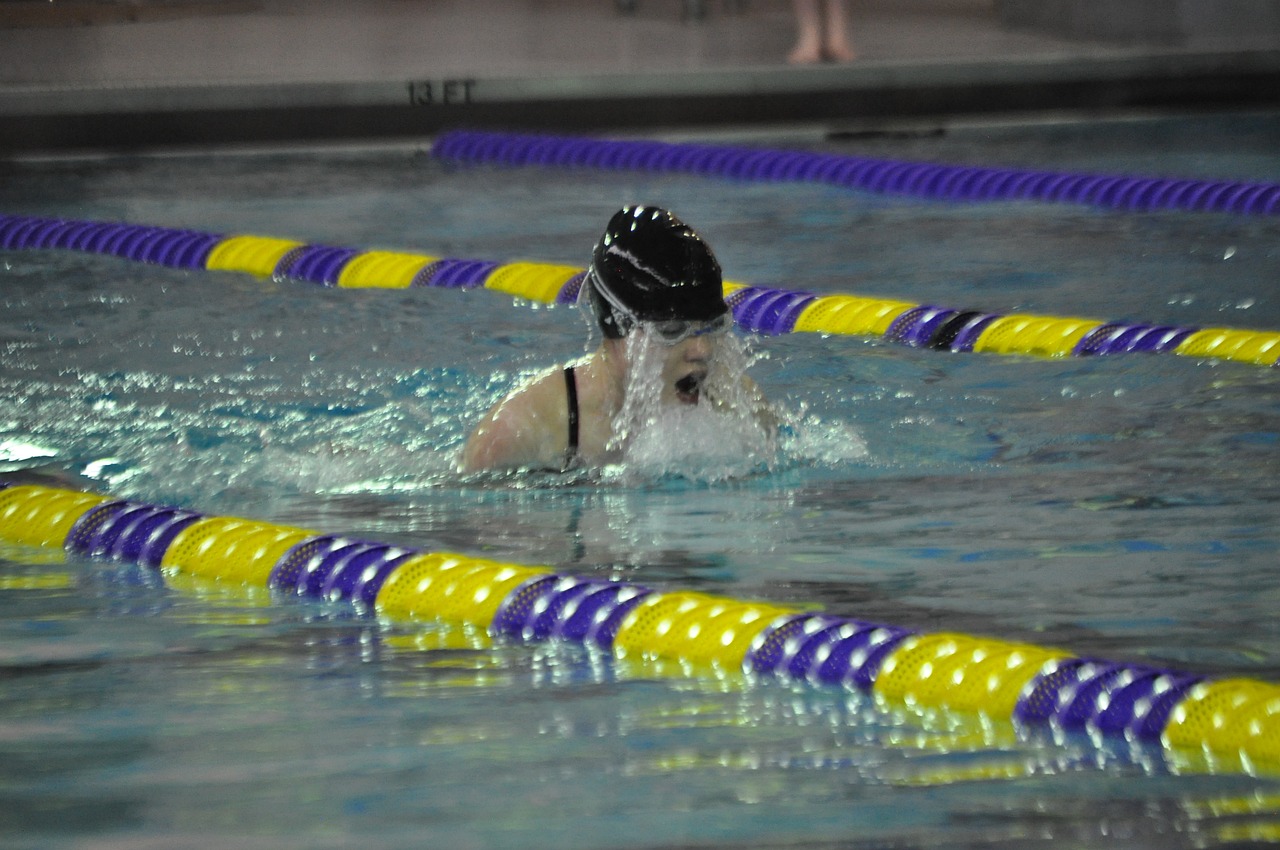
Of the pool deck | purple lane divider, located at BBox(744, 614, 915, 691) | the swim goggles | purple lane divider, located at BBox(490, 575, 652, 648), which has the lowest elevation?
purple lane divider, located at BBox(744, 614, 915, 691)

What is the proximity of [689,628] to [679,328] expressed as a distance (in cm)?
91

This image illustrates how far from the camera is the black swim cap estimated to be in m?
3.87

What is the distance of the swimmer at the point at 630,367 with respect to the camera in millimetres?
3891

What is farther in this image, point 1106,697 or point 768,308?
point 768,308

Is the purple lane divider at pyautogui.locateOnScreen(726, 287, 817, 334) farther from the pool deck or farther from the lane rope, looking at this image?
the pool deck

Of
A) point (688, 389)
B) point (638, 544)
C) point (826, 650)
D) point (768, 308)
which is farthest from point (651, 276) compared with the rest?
point (768, 308)

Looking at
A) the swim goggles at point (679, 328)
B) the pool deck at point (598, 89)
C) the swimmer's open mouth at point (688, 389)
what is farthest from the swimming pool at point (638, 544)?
the pool deck at point (598, 89)

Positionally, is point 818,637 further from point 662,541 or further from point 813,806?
point 662,541

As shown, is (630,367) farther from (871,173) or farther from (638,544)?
(871,173)

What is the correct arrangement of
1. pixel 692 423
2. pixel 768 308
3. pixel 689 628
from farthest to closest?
pixel 768 308
pixel 692 423
pixel 689 628

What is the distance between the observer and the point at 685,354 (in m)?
3.92

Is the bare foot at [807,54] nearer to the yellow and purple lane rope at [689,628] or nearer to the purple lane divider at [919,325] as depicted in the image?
the purple lane divider at [919,325]

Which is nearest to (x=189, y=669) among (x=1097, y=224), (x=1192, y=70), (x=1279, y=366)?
(x=1279, y=366)

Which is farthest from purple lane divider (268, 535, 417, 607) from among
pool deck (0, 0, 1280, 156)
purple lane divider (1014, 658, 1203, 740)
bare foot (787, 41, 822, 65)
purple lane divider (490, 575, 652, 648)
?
bare foot (787, 41, 822, 65)
